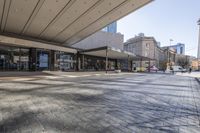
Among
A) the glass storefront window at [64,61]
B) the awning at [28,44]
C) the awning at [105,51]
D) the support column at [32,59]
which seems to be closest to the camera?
the awning at [28,44]

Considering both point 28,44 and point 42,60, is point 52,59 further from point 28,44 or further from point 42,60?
point 28,44

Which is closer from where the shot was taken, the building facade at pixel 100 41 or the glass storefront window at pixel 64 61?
the glass storefront window at pixel 64 61

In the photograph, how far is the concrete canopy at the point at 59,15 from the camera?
16453mm

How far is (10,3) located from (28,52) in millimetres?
→ 13024

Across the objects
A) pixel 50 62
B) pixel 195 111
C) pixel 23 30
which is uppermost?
pixel 23 30

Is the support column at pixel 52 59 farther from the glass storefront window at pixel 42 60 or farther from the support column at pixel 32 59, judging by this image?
the support column at pixel 32 59

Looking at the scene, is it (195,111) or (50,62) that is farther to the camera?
(50,62)

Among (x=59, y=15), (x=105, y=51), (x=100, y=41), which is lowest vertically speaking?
(x=105, y=51)

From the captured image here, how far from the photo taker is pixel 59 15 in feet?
63.3

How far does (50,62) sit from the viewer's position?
3073 centimetres

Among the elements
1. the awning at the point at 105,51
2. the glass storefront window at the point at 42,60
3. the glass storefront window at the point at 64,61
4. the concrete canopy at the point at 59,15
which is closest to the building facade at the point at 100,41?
the glass storefront window at the point at 64,61

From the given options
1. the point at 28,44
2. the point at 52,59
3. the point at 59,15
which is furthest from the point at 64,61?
the point at 59,15

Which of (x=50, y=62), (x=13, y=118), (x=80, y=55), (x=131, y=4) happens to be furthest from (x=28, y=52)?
(x=13, y=118)

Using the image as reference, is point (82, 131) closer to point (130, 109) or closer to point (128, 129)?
point (128, 129)
